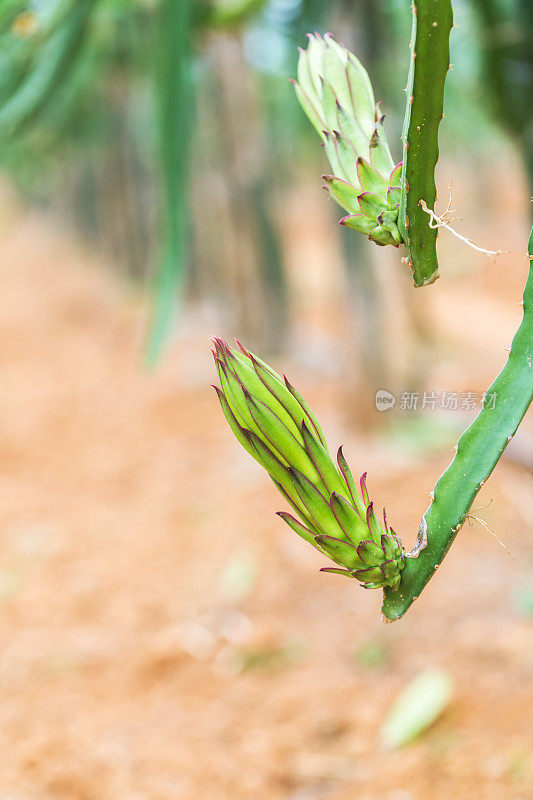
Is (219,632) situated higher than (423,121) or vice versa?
(423,121)

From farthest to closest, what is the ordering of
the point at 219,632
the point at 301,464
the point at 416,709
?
1. the point at 219,632
2. the point at 416,709
3. the point at 301,464

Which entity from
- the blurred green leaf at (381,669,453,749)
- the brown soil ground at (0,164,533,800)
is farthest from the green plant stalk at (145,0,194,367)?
the blurred green leaf at (381,669,453,749)

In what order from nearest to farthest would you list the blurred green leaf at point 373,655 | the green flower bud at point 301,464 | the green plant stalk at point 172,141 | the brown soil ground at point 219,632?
1. the green flower bud at point 301,464
2. the brown soil ground at point 219,632
3. the green plant stalk at point 172,141
4. the blurred green leaf at point 373,655

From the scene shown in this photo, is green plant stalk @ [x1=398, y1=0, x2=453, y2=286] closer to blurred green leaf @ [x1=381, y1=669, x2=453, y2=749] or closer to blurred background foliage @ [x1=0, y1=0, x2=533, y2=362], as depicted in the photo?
blurred green leaf @ [x1=381, y1=669, x2=453, y2=749]

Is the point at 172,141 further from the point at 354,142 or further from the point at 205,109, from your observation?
the point at 205,109

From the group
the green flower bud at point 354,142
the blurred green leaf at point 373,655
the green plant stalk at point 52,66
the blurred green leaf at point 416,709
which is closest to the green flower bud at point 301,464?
the green flower bud at point 354,142

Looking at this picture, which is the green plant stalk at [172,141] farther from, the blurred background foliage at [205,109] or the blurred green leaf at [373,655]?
the blurred green leaf at [373,655]

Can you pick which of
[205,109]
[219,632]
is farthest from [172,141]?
[205,109]

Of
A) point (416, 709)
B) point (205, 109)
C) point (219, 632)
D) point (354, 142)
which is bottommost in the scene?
point (219, 632)
